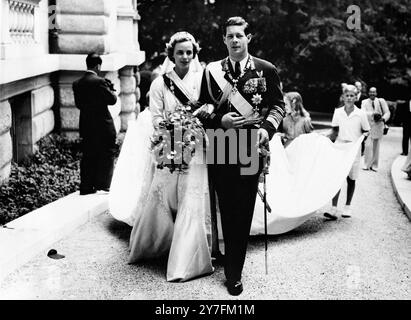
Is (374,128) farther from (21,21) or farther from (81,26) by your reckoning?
(21,21)

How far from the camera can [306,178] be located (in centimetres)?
904

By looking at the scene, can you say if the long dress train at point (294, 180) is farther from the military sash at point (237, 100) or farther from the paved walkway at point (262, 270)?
the military sash at point (237, 100)

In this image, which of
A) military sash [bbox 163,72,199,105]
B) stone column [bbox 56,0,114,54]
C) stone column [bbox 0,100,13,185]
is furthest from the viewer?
stone column [bbox 56,0,114,54]

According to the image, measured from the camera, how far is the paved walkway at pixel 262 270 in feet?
20.4

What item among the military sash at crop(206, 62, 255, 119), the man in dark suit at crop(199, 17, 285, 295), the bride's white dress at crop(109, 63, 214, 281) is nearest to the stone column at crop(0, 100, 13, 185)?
the bride's white dress at crop(109, 63, 214, 281)

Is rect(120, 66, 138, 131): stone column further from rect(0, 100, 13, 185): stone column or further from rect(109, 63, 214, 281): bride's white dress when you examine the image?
rect(109, 63, 214, 281): bride's white dress

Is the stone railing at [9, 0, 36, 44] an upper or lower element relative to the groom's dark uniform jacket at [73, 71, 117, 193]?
upper

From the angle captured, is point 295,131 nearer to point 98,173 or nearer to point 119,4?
point 98,173

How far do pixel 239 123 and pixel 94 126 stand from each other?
14.7 feet

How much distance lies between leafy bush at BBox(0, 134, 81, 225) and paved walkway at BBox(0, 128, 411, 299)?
38.3 inches

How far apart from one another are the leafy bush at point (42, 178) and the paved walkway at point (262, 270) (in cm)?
97

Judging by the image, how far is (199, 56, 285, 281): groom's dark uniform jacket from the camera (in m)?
6.30

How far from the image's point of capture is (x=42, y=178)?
10.6 m

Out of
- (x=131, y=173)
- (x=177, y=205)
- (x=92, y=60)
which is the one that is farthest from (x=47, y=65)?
(x=177, y=205)
